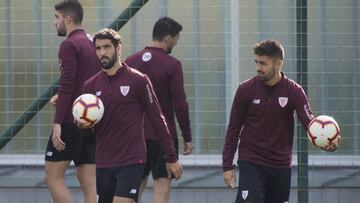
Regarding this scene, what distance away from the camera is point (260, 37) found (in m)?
11.5

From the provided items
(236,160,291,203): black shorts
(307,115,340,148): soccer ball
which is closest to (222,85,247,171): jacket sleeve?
(236,160,291,203): black shorts

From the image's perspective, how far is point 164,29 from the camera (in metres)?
10.4

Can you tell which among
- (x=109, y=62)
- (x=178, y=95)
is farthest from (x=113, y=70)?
(x=178, y=95)

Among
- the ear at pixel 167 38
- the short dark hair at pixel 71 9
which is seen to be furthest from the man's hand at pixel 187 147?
the short dark hair at pixel 71 9

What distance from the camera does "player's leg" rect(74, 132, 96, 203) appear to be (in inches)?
406

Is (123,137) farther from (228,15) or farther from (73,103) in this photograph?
(228,15)

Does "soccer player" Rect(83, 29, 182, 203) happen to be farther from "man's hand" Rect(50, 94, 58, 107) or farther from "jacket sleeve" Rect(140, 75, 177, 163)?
"man's hand" Rect(50, 94, 58, 107)

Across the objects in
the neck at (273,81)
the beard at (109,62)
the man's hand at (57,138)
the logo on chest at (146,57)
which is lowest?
the man's hand at (57,138)

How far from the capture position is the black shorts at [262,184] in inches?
362

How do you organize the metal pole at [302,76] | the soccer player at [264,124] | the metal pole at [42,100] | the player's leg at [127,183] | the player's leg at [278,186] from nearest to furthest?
the player's leg at [127,183], the soccer player at [264,124], the player's leg at [278,186], the metal pole at [302,76], the metal pole at [42,100]

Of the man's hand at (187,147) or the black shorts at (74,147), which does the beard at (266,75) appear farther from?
the black shorts at (74,147)

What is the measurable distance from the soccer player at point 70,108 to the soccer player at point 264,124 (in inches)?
58.7

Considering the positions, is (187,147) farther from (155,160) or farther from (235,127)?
(235,127)

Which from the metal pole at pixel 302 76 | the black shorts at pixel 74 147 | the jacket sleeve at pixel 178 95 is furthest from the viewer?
the metal pole at pixel 302 76
